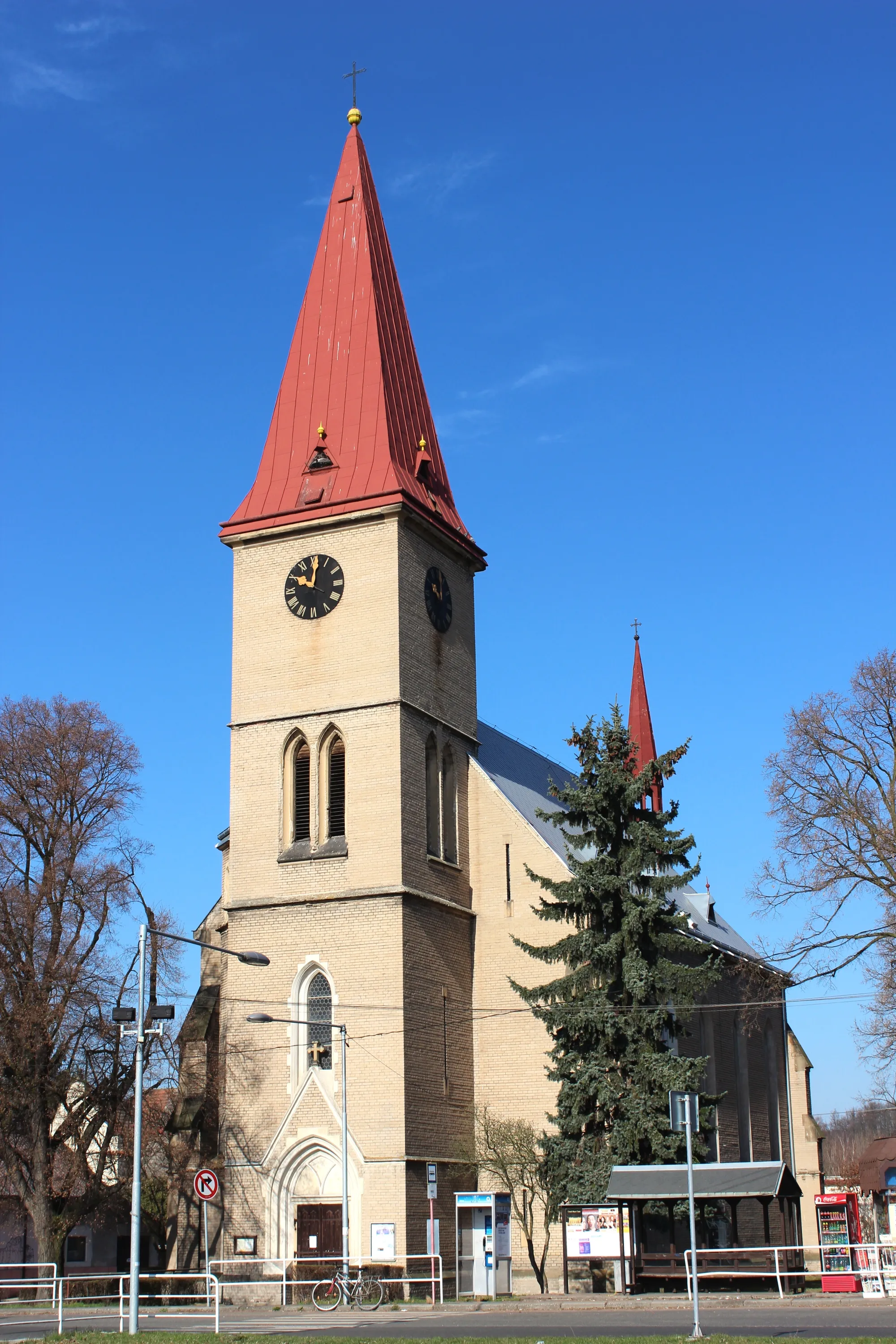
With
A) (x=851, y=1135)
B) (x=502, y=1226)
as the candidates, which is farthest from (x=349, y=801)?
(x=851, y=1135)

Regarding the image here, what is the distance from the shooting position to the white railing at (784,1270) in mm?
24984

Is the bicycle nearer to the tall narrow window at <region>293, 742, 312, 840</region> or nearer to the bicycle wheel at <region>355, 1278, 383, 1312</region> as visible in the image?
the bicycle wheel at <region>355, 1278, 383, 1312</region>

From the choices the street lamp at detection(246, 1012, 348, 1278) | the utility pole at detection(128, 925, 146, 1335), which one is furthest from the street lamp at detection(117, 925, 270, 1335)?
the street lamp at detection(246, 1012, 348, 1278)

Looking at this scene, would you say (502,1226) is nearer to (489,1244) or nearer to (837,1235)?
(489,1244)

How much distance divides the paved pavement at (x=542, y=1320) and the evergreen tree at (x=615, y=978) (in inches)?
151

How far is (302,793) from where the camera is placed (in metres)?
35.7

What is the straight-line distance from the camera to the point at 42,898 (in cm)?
3466

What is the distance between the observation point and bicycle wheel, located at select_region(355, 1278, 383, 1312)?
27656 millimetres

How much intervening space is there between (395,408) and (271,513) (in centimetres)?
414

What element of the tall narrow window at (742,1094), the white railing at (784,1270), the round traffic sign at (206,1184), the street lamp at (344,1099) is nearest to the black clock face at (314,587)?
the street lamp at (344,1099)

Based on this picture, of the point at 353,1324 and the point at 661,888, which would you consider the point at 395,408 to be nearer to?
the point at 661,888

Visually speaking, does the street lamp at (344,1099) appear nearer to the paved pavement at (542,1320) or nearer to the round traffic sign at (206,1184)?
the paved pavement at (542,1320)

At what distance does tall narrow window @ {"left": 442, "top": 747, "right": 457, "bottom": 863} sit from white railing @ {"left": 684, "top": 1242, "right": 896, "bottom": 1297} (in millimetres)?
11870

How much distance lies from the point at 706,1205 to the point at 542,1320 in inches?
254
